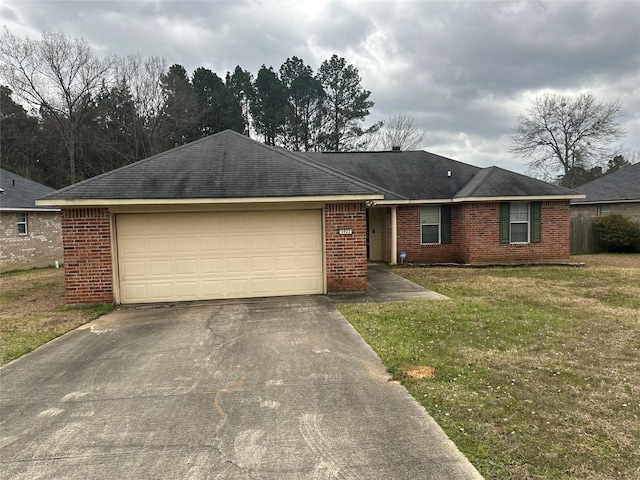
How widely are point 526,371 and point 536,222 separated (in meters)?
11.5

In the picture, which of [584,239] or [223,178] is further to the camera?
[584,239]

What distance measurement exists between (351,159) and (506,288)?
34.2ft

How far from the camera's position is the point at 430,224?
50.4 ft

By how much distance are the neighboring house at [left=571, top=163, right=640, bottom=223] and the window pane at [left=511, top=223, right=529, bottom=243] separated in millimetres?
6867

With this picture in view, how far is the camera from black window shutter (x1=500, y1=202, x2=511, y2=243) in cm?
1418

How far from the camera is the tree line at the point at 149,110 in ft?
90.7

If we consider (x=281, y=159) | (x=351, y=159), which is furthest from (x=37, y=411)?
(x=351, y=159)

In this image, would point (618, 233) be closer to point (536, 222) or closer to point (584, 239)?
point (584, 239)

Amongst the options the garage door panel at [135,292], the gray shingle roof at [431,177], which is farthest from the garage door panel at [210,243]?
the gray shingle roof at [431,177]

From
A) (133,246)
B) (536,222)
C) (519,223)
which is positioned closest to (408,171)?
(519,223)

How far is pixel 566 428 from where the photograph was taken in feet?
10.9

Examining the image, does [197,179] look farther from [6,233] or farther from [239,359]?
[6,233]

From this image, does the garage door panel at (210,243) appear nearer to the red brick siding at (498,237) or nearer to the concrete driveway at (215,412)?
the concrete driveway at (215,412)

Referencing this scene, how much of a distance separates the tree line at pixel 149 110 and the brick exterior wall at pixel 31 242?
12.0 m
